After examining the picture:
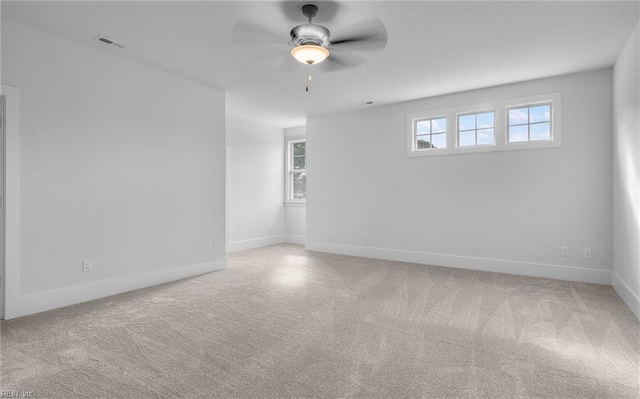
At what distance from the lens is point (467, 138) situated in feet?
17.2

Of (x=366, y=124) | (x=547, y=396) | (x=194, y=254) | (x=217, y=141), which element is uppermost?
(x=366, y=124)

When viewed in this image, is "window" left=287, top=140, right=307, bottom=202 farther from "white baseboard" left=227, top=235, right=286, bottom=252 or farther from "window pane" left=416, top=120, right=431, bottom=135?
"window pane" left=416, top=120, right=431, bottom=135

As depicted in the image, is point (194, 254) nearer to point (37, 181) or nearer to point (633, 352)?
point (37, 181)

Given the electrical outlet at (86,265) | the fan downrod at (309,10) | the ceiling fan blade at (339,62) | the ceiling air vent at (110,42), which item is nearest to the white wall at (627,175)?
the ceiling fan blade at (339,62)

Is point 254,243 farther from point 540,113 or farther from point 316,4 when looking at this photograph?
point 540,113

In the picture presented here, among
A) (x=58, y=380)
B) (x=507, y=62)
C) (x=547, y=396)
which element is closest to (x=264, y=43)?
(x=507, y=62)

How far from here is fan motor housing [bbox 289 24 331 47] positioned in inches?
117

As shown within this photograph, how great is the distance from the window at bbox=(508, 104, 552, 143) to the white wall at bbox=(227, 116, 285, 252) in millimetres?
4888

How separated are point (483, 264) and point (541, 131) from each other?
2.11 metres

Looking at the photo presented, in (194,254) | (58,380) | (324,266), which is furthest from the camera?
(324,266)

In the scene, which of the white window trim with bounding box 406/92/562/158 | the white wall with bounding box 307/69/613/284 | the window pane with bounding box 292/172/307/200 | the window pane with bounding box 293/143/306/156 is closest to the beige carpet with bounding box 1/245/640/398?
the white wall with bounding box 307/69/613/284

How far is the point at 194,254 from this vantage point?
470 cm

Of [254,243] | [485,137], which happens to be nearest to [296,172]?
[254,243]

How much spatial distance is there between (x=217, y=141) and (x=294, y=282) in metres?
2.43
